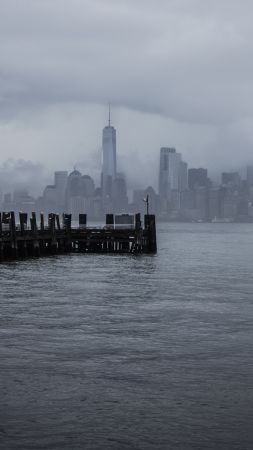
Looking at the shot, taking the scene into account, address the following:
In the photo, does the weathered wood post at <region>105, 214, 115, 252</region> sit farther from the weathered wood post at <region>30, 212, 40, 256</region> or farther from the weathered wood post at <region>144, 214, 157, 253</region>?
the weathered wood post at <region>30, 212, 40, 256</region>

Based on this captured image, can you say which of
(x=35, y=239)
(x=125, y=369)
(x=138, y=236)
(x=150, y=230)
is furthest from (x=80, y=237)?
(x=125, y=369)

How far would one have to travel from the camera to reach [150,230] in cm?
8131

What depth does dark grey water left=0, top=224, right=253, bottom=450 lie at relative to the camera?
16219mm

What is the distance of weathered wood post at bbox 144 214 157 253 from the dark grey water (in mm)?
34386

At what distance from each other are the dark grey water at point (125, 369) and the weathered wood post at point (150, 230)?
34.4 meters

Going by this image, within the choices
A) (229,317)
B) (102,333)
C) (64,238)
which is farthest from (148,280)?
→ (64,238)

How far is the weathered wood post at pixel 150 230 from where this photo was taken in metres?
79.5

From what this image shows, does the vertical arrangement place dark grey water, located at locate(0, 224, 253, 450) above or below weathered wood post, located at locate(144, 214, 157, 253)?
below

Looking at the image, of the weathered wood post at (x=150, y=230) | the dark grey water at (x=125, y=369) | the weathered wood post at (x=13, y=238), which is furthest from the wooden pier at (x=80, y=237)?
the dark grey water at (x=125, y=369)

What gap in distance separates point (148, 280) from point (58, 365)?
1241 inches

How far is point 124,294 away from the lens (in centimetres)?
4353

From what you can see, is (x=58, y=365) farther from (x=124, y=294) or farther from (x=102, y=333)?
(x=124, y=294)

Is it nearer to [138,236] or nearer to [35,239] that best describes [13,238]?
[35,239]

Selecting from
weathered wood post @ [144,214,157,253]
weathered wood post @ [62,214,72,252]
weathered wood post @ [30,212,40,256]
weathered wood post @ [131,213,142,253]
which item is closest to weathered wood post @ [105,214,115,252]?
weathered wood post @ [131,213,142,253]
